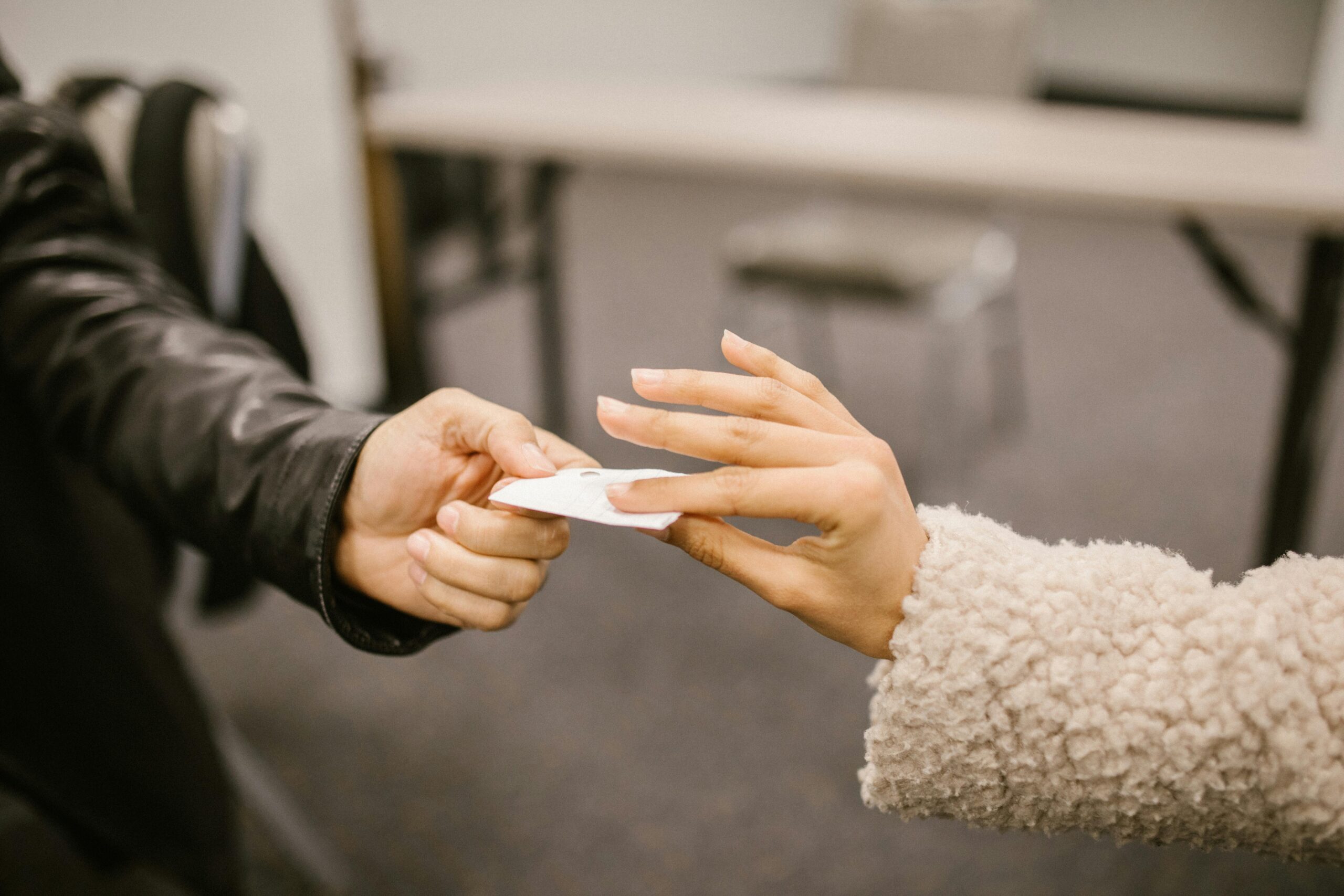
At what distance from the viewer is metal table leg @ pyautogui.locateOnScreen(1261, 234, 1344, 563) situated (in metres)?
1.19

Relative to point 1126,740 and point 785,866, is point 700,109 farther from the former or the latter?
point 1126,740

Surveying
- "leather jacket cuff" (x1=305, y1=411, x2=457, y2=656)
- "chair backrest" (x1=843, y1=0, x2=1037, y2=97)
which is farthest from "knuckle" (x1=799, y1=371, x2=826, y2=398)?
"chair backrest" (x1=843, y1=0, x2=1037, y2=97)

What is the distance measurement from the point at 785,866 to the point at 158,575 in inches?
30.1

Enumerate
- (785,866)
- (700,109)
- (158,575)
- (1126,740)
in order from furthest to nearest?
1. (700,109)
2. (785,866)
3. (158,575)
4. (1126,740)

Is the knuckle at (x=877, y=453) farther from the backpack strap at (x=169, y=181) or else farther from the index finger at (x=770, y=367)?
the backpack strap at (x=169, y=181)

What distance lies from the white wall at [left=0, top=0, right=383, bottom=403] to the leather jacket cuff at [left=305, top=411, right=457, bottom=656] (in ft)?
4.00

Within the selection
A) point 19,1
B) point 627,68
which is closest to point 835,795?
point 19,1

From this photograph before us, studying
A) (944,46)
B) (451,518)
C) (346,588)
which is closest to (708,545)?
(451,518)

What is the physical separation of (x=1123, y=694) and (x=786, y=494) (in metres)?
0.16

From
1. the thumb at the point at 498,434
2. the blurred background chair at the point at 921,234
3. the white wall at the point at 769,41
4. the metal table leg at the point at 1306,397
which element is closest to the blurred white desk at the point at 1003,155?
→ the metal table leg at the point at 1306,397

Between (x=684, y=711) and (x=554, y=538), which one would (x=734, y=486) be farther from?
(x=684, y=711)

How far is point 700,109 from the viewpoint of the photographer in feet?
5.37

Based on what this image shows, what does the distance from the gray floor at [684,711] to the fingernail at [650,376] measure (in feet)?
0.53

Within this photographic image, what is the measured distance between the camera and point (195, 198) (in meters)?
0.87
